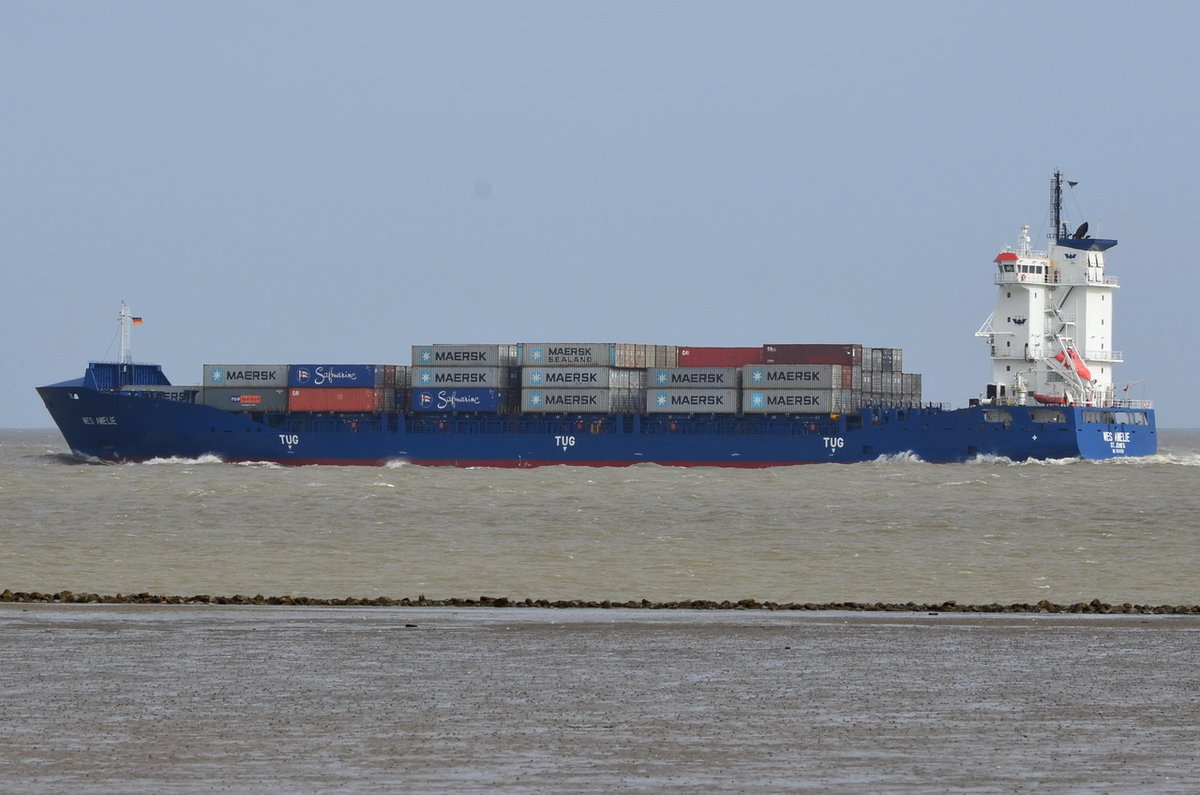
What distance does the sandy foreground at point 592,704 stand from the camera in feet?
36.4

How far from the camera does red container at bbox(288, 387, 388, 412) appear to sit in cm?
7956

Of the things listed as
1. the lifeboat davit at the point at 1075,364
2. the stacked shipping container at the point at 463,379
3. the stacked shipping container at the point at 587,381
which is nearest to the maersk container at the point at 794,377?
the stacked shipping container at the point at 587,381

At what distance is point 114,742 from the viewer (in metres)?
12.1

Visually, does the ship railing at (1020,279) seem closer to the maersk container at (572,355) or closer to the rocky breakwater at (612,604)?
the maersk container at (572,355)

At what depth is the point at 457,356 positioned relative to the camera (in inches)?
3150

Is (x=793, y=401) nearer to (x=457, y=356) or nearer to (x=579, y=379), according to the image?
(x=579, y=379)

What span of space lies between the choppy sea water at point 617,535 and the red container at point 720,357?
1198 cm

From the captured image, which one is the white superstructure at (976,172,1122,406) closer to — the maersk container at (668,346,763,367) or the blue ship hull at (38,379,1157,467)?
the blue ship hull at (38,379,1157,467)

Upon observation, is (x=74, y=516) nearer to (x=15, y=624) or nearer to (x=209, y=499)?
(x=209, y=499)

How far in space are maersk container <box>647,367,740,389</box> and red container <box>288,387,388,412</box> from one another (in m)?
13.3

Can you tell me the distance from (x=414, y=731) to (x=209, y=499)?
40.9 metres

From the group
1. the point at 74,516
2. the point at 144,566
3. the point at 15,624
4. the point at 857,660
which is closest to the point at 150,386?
the point at 74,516

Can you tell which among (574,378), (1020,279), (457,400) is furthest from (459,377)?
(1020,279)

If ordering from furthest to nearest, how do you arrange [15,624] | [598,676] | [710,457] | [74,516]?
[710,457], [74,516], [15,624], [598,676]
